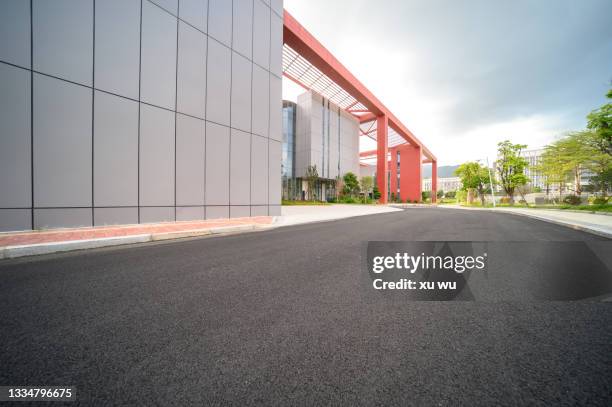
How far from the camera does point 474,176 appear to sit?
46219 mm

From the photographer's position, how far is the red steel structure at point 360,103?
21516 mm

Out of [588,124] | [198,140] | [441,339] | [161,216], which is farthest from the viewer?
[588,124]

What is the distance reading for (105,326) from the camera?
A: 6.82ft

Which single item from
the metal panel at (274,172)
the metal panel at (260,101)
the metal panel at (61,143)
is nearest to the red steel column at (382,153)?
the metal panel at (274,172)

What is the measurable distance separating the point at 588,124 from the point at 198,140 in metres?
30.7

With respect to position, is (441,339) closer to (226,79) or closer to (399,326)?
(399,326)

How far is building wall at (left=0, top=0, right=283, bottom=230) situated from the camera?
22.0ft

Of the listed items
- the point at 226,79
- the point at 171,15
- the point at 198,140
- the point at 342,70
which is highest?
the point at 342,70

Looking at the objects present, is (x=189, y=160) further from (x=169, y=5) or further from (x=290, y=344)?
(x=290, y=344)

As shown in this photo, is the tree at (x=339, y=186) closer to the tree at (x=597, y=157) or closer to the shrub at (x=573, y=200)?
the shrub at (x=573, y=200)

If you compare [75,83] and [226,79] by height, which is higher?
[226,79]

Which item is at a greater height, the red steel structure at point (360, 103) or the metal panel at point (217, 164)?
the red steel structure at point (360, 103)

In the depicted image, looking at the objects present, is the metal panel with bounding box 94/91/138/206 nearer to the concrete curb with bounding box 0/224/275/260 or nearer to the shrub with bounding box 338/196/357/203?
the concrete curb with bounding box 0/224/275/260

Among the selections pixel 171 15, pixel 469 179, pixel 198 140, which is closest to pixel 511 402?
pixel 198 140
